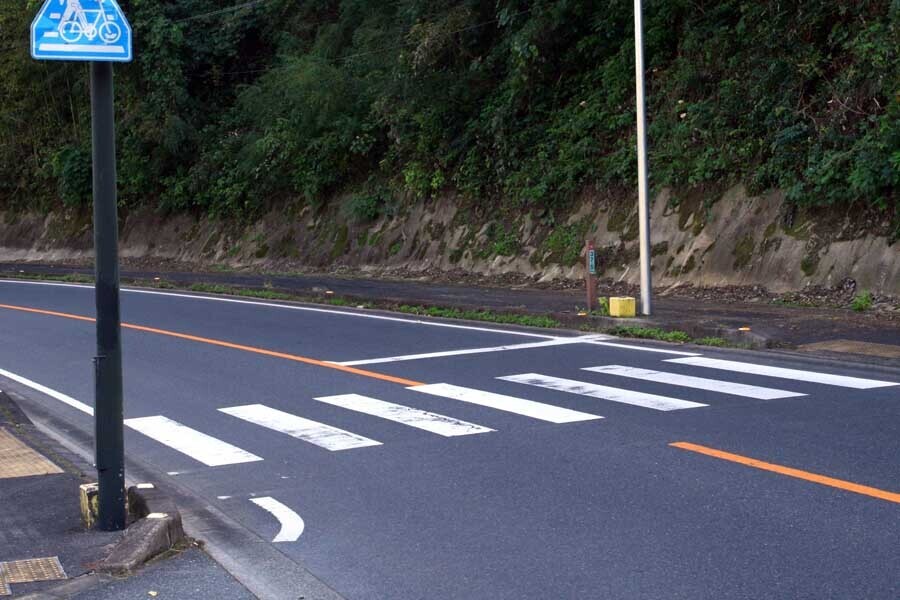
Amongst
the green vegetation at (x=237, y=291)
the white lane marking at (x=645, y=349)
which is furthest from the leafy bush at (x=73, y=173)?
the white lane marking at (x=645, y=349)

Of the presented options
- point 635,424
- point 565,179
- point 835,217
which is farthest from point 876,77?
point 635,424

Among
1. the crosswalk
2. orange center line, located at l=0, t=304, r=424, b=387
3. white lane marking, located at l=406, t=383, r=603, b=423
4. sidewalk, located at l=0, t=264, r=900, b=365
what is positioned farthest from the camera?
sidewalk, located at l=0, t=264, r=900, b=365

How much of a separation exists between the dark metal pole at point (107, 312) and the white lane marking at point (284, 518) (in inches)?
38.1

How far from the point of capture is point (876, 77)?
18109 mm

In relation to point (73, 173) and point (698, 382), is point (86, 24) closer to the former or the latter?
point (698, 382)

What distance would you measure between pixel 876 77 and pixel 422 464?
13181 mm

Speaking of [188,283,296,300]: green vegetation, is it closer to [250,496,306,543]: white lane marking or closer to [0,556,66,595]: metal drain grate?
[250,496,306,543]: white lane marking

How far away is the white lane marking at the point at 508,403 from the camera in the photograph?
9.80 metres

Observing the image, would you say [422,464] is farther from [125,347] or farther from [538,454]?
[125,347]

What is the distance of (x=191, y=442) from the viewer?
374 inches

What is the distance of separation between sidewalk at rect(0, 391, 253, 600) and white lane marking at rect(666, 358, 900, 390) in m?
7.16

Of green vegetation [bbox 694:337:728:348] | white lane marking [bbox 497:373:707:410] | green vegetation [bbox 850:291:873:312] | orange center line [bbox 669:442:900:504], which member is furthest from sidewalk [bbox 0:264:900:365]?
orange center line [bbox 669:442:900:504]

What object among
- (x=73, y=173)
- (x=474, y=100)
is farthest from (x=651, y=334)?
(x=73, y=173)

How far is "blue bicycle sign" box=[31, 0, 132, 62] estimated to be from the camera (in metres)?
6.35
